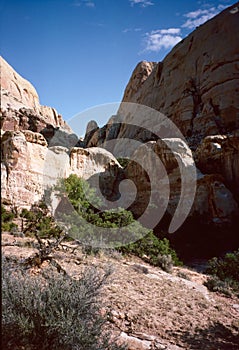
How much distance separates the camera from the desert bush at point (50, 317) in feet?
8.82

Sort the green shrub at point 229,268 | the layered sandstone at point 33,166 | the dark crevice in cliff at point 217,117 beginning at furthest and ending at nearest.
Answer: the dark crevice in cliff at point 217,117, the layered sandstone at point 33,166, the green shrub at point 229,268

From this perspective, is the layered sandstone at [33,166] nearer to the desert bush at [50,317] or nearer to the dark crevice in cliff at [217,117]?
the desert bush at [50,317]

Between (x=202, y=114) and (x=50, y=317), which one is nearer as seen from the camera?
(x=50, y=317)

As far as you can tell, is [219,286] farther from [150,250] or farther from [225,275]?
[150,250]

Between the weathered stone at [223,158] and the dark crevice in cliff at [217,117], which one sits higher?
the dark crevice in cliff at [217,117]

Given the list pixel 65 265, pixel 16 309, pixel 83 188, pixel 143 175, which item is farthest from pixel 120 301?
pixel 143 175

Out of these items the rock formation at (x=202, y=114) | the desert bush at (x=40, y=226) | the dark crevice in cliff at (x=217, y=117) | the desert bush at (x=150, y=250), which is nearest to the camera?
the desert bush at (x=40, y=226)

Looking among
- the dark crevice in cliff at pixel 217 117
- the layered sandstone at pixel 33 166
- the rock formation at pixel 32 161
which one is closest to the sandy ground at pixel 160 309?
the rock formation at pixel 32 161

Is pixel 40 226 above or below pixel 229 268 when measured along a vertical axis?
above

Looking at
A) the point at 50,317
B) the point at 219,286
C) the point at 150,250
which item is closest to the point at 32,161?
the point at 150,250

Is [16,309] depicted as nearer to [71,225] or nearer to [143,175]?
[71,225]

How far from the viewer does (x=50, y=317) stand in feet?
9.27

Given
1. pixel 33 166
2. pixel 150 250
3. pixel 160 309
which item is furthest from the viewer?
pixel 33 166

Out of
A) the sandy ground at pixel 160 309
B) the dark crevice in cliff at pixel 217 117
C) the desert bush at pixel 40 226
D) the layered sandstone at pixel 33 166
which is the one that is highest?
the dark crevice in cliff at pixel 217 117
